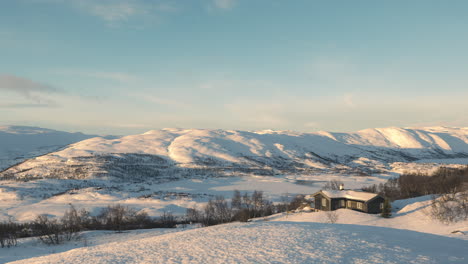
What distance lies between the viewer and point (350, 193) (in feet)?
223

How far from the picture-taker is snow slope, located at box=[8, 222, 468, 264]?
1591 cm

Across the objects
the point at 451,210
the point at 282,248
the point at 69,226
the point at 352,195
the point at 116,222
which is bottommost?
the point at 116,222

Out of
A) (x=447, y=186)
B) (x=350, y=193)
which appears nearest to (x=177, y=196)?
(x=350, y=193)

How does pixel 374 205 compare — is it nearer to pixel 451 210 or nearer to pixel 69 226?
pixel 451 210

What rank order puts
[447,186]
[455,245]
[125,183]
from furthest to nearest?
[125,183] → [447,186] → [455,245]

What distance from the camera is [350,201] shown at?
6700 centimetres

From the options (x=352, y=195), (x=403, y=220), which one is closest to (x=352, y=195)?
(x=352, y=195)

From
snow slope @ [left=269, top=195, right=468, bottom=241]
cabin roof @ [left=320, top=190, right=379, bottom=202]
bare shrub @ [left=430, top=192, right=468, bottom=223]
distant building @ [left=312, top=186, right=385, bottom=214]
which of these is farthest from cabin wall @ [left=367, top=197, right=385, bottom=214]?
bare shrub @ [left=430, top=192, right=468, bottom=223]

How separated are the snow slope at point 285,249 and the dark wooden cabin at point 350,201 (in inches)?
1774

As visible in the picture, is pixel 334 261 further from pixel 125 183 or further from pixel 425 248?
pixel 125 183

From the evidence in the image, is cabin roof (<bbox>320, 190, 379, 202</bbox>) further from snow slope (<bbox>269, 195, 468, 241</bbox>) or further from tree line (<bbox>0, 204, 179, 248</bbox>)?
tree line (<bbox>0, 204, 179, 248</bbox>)

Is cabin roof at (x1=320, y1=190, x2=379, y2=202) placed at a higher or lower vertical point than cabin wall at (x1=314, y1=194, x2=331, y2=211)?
higher

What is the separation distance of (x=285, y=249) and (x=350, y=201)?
56462mm

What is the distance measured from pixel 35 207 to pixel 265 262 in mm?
129227
